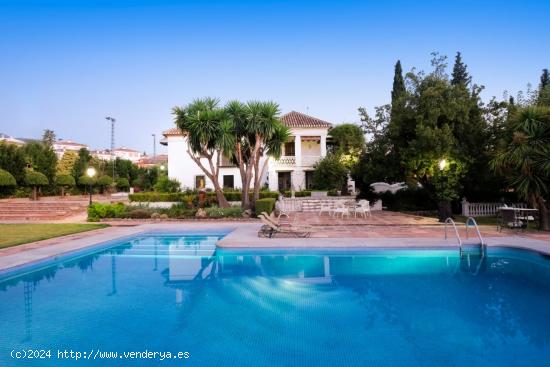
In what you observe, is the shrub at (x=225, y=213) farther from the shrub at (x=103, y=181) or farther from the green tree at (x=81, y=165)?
the green tree at (x=81, y=165)

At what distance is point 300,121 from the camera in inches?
Answer: 1128

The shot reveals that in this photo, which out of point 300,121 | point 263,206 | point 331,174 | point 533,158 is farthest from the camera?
point 300,121

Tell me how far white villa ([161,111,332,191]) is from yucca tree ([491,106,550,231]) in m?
15.4

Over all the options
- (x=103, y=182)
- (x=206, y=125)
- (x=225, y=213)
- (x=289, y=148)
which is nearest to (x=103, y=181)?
(x=103, y=182)

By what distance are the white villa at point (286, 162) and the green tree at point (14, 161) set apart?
12.4 metres

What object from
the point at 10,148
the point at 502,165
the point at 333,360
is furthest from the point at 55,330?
the point at 10,148

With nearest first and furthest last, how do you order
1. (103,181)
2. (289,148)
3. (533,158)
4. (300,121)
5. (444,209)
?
(533,158) → (444,209) → (300,121) → (289,148) → (103,181)

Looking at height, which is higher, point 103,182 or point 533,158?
point 533,158

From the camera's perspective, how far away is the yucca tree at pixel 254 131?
17.5 m

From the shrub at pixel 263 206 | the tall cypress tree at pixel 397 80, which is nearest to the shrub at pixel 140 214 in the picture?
the shrub at pixel 263 206

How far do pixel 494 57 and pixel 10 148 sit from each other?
123 feet

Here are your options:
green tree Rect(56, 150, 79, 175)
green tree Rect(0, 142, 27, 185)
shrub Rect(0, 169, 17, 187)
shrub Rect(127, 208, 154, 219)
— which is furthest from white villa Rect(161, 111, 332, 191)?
green tree Rect(56, 150, 79, 175)

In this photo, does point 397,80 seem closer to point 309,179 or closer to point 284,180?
point 309,179

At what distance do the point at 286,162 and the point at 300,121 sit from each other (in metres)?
4.13
